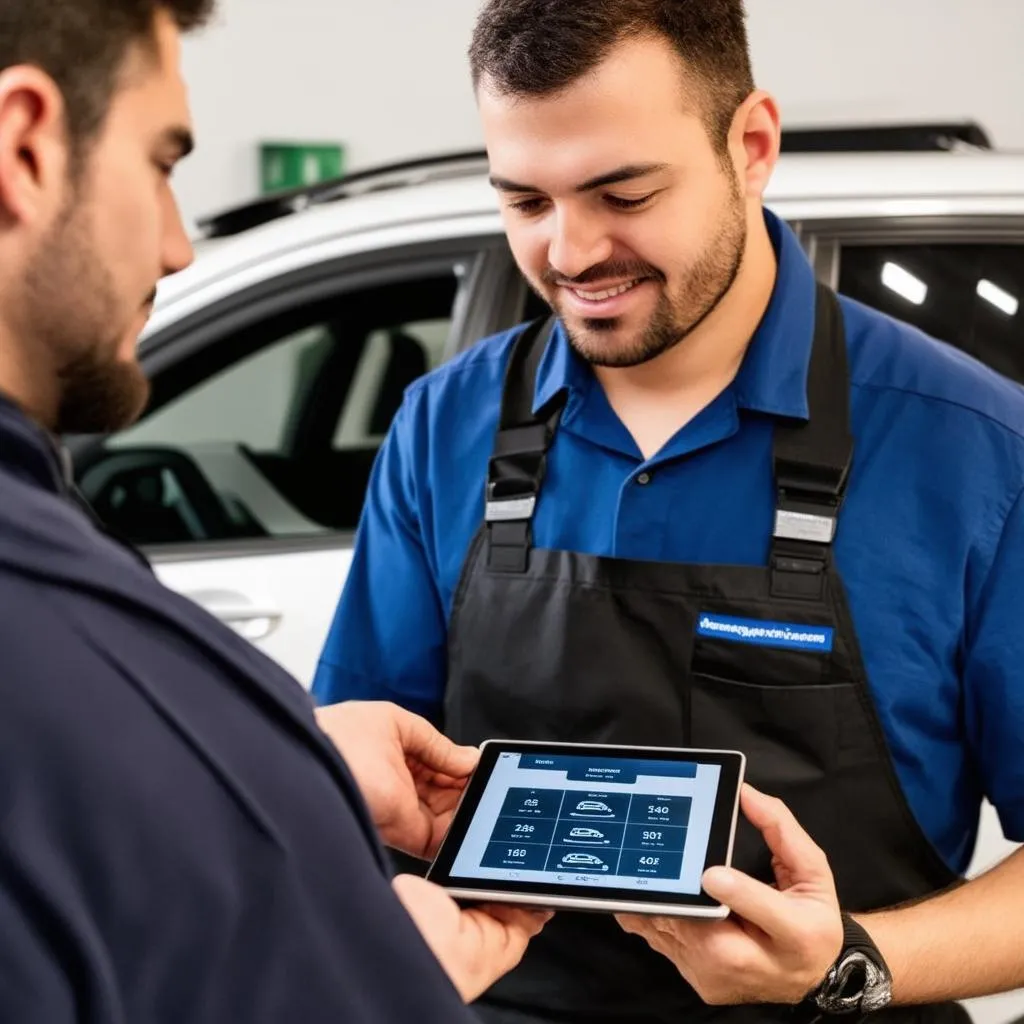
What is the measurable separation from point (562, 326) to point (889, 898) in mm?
627

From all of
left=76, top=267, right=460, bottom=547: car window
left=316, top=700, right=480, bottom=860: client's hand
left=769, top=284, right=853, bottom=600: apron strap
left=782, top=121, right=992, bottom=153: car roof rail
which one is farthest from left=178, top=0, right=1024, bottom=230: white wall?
left=316, top=700, right=480, bottom=860: client's hand

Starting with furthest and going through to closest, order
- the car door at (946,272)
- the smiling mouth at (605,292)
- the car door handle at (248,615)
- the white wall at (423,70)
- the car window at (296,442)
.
Result: the white wall at (423,70) → the car window at (296,442) → the car door handle at (248,615) → the car door at (946,272) → the smiling mouth at (605,292)

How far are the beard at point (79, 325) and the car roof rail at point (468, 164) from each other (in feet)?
5.47

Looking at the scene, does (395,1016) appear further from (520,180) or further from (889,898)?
(520,180)

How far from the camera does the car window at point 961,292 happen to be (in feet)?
7.09

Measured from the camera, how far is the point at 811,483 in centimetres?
130

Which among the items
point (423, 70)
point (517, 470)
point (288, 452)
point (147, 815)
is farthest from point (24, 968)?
point (423, 70)

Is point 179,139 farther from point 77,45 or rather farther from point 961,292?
point 961,292

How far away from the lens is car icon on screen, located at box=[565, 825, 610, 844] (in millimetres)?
1110

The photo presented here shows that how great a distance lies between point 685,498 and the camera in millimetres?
1359

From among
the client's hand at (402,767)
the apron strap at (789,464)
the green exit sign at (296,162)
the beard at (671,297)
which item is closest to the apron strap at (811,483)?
the apron strap at (789,464)

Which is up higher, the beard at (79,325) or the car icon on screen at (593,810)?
the beard at (79,325)

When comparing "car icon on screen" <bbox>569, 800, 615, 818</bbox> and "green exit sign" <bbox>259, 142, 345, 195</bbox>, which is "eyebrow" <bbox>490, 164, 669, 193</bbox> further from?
"green exit sign" <bbox>259, 142, 345, 195</bbox>

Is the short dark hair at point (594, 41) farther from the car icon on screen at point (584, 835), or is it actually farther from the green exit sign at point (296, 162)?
the green exit sign at point (296, 162)
